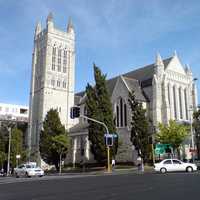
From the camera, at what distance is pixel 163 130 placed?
54.4 m

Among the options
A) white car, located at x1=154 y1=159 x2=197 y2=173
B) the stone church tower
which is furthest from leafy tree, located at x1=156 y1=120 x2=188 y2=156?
the stone church tower

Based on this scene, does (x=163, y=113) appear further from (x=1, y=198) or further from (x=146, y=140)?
(x=1, y=198)

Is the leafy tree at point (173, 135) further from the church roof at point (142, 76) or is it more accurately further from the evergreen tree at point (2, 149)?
the evergreen tree at point (2, 149)

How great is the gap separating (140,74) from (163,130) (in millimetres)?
22690

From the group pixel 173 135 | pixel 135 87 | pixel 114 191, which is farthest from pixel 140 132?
pixel 114 191

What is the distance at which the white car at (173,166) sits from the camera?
104ft

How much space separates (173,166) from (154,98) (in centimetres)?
3253

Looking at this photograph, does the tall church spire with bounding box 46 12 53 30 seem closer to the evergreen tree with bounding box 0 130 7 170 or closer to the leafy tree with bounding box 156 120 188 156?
the evergreen tree with bounding box 0 130 7 170

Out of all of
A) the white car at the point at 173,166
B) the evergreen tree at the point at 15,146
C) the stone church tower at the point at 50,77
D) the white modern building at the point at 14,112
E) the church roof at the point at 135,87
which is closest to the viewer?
the white car at the point at 173,166

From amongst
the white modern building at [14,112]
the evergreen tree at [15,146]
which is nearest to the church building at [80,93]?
the evergreen tree at [15,146]

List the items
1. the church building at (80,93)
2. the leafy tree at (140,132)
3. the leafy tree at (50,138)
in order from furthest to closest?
1. the church building at (80,93)
2. the leafy tree at (50,138)
3. the leafy tree at (140,132)

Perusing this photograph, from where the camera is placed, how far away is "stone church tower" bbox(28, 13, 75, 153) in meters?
81.1

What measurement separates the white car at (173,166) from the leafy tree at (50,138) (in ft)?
94.7

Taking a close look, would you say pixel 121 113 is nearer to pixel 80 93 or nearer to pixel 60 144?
pixel 60 144
